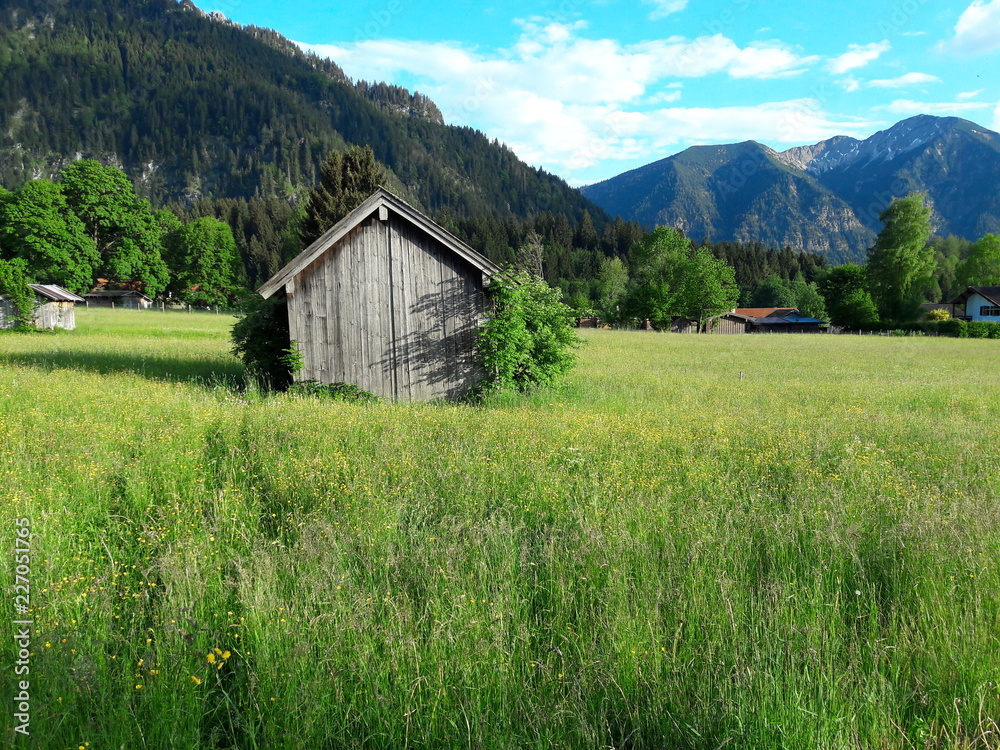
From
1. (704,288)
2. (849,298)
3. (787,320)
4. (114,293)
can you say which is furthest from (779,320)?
(114,293)

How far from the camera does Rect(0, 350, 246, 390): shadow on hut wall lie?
17.0 m

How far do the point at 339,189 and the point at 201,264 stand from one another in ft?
163

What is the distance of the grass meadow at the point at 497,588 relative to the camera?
3209mm

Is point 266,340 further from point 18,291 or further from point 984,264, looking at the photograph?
point 984,264

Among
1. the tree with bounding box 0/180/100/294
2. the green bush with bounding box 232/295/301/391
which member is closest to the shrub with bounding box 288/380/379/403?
the green bush with bounding box 232/295/301/391

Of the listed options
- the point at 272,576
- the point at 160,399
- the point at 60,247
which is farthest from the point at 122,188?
the point at 272,576

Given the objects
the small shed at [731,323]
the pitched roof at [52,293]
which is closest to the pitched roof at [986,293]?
the small shed at [731,323]

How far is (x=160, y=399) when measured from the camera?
12.0m

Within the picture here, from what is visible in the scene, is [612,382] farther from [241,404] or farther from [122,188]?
[122,188]

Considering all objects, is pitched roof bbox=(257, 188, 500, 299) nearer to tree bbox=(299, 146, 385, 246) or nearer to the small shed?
tree bbox=(299, 146, 385, 246)

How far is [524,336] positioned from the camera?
1498cm

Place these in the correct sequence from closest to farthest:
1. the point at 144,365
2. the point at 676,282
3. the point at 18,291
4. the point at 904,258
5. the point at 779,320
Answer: the point at 144,365 < the point at 18,291 < the point at 904,258 < the point at 676,282 < the point at 779,320

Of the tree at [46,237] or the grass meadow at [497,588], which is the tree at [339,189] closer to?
the tree at [46,237]

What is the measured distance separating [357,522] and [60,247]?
68.8 metres
